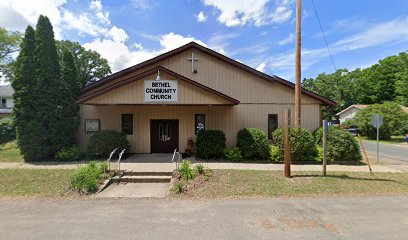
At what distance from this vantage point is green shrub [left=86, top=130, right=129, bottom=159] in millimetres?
11016

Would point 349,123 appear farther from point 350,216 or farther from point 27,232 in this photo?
point 27,232

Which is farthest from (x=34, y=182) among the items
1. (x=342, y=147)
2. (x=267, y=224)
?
(x=342, y=147)

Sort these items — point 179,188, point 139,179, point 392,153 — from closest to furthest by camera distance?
point 179,188 → point 139,179 → point 392,153

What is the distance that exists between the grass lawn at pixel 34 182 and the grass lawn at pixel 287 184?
3.97m

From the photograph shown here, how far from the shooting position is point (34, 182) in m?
7.41

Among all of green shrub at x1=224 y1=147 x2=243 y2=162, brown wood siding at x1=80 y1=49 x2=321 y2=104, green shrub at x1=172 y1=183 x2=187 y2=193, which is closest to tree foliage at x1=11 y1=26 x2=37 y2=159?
brown wood siding at x1=80 y1=49 x2=321 y2=104

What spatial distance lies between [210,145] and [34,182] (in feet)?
24.4

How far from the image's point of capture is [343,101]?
66875 millimetres

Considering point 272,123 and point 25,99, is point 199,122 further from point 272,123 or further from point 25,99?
point 25,99

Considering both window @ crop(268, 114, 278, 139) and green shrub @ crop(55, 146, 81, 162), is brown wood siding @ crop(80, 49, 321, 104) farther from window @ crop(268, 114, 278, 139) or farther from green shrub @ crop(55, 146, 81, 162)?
green shrub @ crop(55, 146, 81, 162)

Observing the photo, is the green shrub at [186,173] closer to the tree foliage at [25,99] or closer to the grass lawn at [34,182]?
the grass lawn at [34,182]

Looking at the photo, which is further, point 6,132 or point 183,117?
point 6,132

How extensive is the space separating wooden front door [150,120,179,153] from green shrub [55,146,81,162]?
409 centimetres

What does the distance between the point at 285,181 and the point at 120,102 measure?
856 cm
